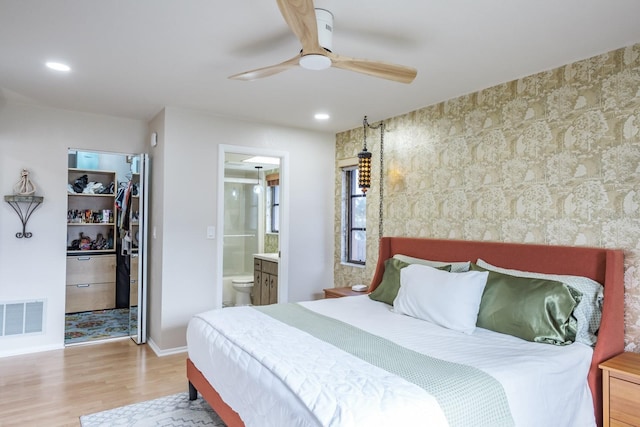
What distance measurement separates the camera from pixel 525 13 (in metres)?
2.09

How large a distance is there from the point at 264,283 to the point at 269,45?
3.50 meters

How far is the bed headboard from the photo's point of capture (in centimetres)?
226

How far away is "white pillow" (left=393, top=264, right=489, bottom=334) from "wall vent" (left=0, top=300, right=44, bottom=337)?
11.6 feet

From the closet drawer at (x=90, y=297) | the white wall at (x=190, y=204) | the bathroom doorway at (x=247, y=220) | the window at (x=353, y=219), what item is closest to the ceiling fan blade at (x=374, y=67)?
the white wall at (x=190, y=204)

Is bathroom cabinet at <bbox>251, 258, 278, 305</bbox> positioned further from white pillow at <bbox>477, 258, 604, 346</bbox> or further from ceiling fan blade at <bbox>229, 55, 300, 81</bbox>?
white pillow at <bbox>477, 258, 604, 346</bbox>

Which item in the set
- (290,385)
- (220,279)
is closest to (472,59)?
(290,385)

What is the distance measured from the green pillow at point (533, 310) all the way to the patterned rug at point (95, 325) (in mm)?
3997

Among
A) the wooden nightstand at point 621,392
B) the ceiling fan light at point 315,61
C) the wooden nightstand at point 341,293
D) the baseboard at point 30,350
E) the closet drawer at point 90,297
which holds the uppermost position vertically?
the ceiling fan light at point 315,61

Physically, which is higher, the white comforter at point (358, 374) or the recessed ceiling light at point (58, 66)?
the recessed ceiling light at point (58, 66)

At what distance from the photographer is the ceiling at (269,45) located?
6.79ft

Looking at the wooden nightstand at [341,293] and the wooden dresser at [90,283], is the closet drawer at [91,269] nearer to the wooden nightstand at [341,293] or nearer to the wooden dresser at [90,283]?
the wooden dresser at [90,283]

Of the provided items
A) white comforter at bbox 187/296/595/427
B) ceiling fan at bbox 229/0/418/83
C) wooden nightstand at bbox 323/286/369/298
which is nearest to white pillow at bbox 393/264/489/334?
white comforter at bbox 187/296/595/427

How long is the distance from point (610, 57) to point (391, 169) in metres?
2.09

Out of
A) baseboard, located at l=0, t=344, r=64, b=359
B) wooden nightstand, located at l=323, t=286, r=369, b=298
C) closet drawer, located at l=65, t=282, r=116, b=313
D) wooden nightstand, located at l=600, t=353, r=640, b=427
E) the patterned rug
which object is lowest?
the patterned rug
